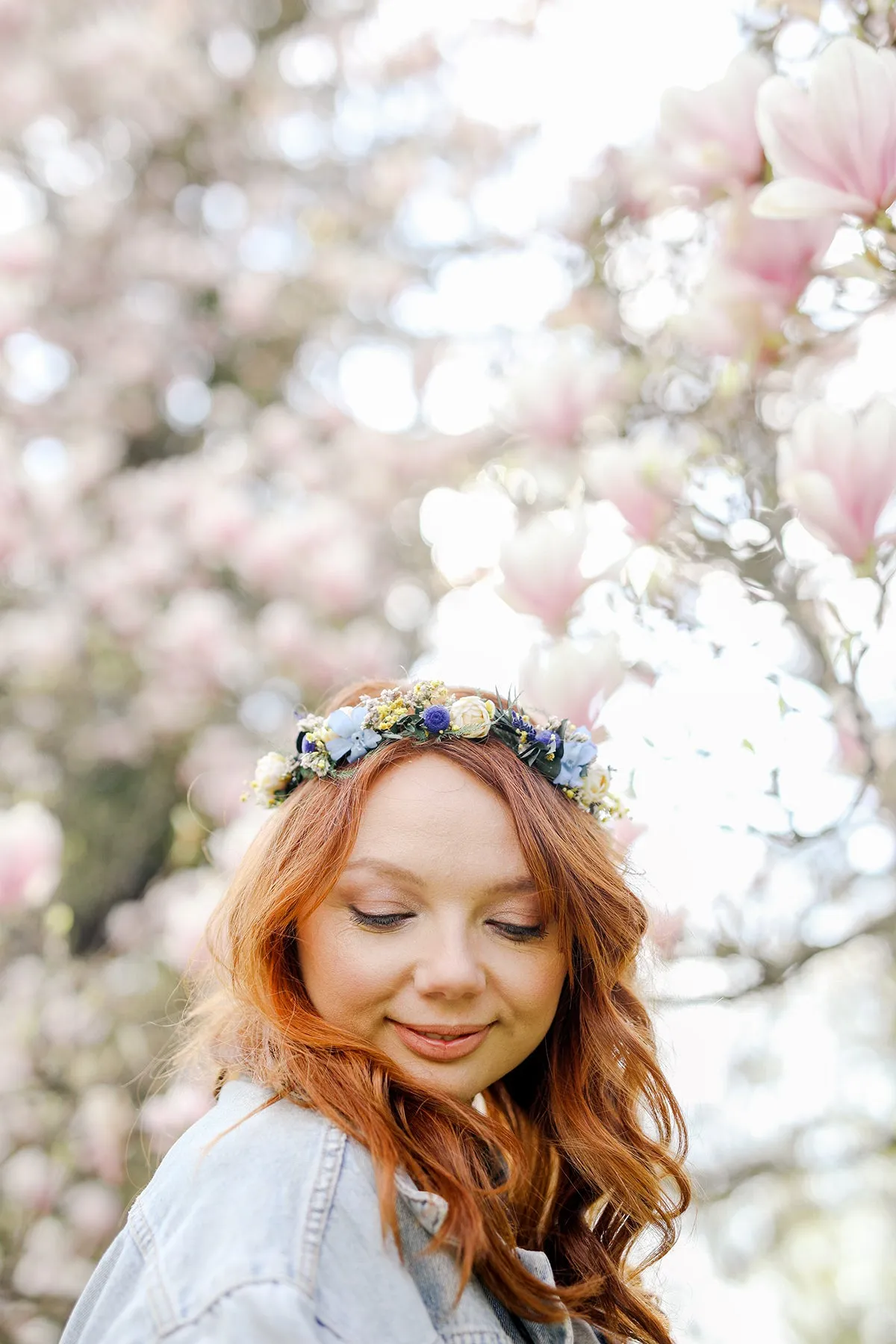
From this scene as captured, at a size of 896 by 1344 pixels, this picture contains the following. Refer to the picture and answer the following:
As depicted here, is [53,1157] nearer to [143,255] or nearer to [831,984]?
[831,984]

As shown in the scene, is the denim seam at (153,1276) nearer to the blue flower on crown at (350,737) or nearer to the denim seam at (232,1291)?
the denim seam at (232,1291)

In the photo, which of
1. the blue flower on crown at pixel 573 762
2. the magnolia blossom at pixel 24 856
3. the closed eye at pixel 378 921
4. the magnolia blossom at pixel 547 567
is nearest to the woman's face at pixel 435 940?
the closed eye at pixel 378 921

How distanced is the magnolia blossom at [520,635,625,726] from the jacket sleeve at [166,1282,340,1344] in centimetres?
81

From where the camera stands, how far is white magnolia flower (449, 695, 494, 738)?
4.25 ft

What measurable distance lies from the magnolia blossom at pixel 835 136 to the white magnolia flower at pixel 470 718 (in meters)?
0.58

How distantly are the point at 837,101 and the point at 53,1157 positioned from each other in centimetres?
222

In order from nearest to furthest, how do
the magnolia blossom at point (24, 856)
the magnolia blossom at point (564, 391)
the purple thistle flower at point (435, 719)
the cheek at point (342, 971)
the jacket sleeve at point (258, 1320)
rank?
the jacket sleeve at point (258, 1320) → the cheek at point (342, 971) → the purple thistle flower at point (435, 719) → the magnolia blossom at point (564, 391) → the magnolia blossom at point (24, 856)

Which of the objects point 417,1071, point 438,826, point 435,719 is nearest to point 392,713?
point 435,719

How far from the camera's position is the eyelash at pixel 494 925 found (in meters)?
1.18

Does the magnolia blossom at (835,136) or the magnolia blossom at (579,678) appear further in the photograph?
the magnolia blossom at (579,678)

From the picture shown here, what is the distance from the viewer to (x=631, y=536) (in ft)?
5.13

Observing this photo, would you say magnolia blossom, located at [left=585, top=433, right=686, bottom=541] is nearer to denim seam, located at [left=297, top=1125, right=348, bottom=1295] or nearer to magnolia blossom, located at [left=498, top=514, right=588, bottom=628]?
magnolia blossom, located at [left=498, top=514, right=588, bottom=628]

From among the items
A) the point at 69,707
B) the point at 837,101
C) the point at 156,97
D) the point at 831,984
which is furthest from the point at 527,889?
the point at 156,97

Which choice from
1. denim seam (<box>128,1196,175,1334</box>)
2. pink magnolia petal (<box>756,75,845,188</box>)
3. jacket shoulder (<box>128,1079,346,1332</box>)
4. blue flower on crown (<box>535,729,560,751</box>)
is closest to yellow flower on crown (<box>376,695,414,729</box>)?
blue flower on crown (<box>535,729,560,751</box>)
